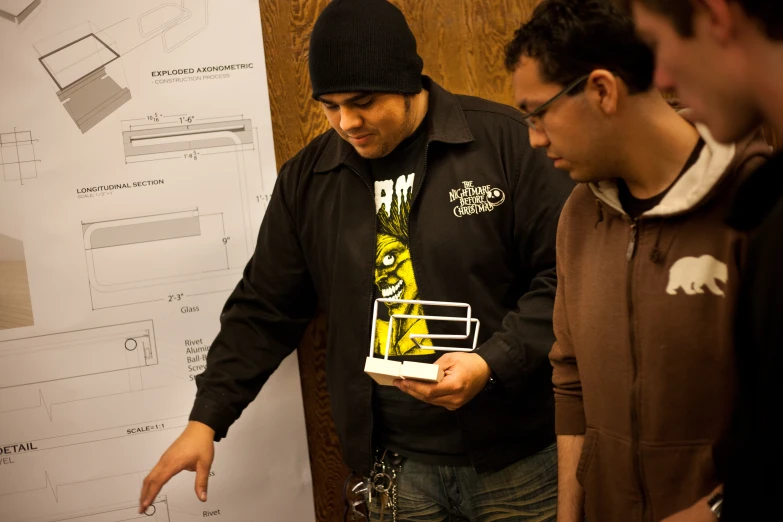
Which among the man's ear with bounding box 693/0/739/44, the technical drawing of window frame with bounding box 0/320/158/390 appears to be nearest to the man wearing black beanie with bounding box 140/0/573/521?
the technical drawing of window frame with bounding box 0/320/158/390

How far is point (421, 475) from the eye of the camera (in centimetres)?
168

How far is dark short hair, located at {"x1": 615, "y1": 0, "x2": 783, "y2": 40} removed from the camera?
627mm

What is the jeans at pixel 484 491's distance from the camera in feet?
5.37

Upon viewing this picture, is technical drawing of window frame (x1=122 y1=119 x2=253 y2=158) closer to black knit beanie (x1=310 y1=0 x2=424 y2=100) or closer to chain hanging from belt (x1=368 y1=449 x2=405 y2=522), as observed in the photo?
black knit beanie (x1=310 y1=0 x2=424 y2=100)

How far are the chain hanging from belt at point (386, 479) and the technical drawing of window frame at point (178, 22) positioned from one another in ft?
3.83

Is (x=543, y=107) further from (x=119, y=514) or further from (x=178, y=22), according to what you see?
(x=119, y=514)

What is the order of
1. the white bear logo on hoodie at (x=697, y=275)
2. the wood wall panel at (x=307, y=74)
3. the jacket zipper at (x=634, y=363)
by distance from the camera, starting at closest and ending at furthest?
1. the white bear logo on hoodie at (x=697, y=275)
2. the jacket zipper at (x=634, y=363)
3. the wood wall panel at (x=307, y=74)

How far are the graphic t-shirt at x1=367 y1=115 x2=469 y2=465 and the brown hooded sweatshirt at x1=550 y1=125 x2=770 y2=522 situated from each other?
1.35 feet

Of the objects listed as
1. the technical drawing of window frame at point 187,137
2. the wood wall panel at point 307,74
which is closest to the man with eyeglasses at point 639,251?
the wood wall panel at point 307,74

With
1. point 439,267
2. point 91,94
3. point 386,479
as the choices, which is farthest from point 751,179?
point 91,94

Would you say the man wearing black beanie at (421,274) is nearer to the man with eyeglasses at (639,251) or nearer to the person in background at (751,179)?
the man with eyeglasses at (639,251)

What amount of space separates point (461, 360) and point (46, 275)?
3.64ft

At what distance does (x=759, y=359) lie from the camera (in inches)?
26.1

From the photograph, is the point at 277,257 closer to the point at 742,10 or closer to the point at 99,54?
the point at 99,54
